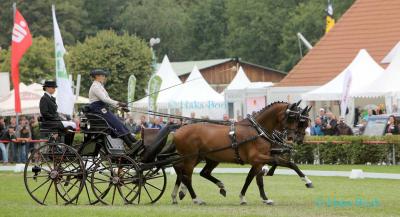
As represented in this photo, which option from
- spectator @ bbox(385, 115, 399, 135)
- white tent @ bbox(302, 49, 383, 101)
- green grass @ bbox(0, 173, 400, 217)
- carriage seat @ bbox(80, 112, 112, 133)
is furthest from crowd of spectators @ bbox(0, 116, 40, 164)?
carriage seat @ bbox(80, 112, 112, 133)

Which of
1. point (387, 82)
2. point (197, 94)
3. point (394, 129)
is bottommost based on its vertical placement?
point (394, 129)

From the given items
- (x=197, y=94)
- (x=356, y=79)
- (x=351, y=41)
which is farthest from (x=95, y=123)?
(x=351, y=41)

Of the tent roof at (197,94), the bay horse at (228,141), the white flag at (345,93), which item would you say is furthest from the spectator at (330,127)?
the bay horse at (228,141)

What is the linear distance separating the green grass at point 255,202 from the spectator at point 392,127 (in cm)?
602

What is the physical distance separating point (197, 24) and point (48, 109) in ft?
280

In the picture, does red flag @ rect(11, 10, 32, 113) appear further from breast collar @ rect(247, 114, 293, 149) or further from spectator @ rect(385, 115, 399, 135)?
breast collar @ rect(247, 114, 293, 149)

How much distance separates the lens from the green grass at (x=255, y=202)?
593 inches

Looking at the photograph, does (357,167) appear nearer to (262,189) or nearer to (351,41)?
(262,189)

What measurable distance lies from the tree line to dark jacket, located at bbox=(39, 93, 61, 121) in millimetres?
54913

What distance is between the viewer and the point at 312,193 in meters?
19.2

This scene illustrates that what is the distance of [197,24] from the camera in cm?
10225

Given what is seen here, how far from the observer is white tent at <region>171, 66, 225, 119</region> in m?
41.4

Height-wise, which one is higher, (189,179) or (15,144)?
(15,144)

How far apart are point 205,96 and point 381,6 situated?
31.2ft
